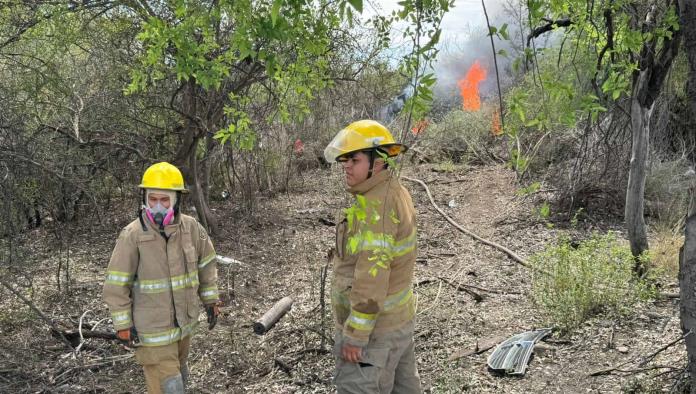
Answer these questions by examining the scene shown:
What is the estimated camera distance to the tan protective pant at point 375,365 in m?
2.56

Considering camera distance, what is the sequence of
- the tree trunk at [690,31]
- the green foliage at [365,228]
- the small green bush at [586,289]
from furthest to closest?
the small green bush at [586,289], the tree trunk at [690,31], the green foliage at [365,228]

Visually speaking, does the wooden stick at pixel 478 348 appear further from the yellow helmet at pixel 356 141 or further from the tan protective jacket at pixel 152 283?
Answer: the yellow helmet at pixel 356 141

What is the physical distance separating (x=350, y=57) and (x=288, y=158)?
344 cm

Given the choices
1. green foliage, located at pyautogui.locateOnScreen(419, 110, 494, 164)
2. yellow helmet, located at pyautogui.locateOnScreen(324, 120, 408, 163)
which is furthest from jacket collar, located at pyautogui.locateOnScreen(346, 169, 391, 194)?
green foliage, located at pyautogui.locateOnScreen(419, 110, 494, 164)

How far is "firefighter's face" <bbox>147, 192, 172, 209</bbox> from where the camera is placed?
316cm

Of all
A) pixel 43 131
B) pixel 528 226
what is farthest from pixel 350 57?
pixel 43 131

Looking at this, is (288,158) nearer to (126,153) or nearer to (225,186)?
(225,186)

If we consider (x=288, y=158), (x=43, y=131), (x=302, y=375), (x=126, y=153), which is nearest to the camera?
(x=302, y=375)

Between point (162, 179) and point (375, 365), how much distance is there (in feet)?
5.55

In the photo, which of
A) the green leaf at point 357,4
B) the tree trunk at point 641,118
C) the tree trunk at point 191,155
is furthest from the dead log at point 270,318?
the tree trunk at point 641,118

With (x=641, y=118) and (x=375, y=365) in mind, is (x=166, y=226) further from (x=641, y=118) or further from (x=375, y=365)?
(x=641, y=118)

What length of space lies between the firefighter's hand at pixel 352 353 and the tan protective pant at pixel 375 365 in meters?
0.04

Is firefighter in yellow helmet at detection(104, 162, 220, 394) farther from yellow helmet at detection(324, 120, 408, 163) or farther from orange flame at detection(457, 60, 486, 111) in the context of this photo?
orange flame at detection(457, 60, 486, 111)

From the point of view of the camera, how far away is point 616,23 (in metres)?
4.18
